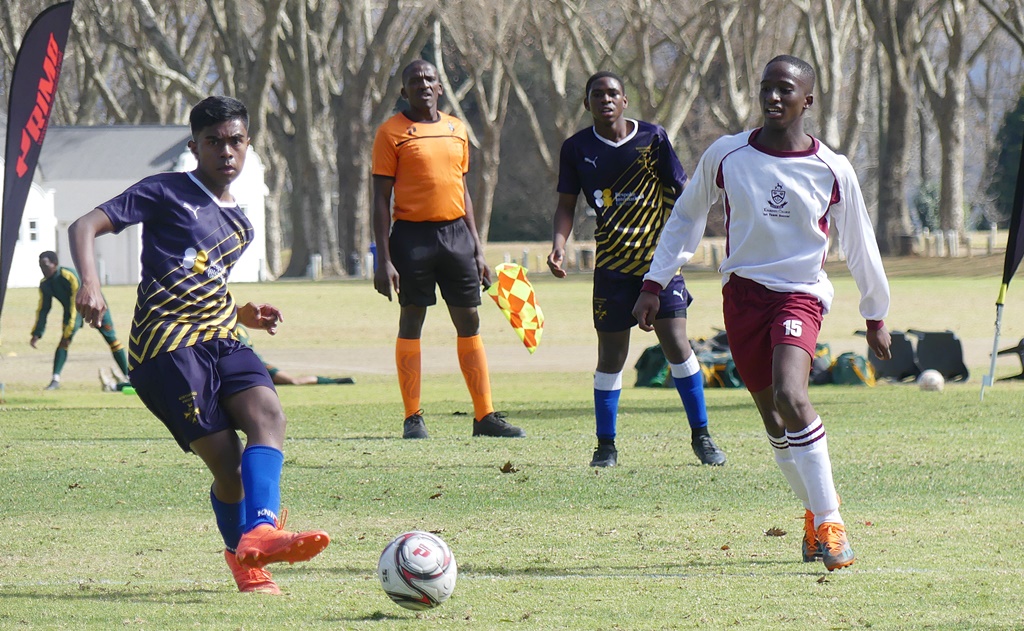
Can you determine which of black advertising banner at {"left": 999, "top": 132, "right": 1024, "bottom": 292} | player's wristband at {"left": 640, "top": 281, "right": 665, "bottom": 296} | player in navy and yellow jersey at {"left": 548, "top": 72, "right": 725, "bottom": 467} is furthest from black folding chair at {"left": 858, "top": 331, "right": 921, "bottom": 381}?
player's wristband at {"left": 640, "top": 281, "right": 665, "bottom": 296}

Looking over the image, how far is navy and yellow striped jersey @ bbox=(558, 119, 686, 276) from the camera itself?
28.1 ft

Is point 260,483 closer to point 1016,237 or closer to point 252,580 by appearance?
point 252,580

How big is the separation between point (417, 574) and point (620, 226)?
3.92 m

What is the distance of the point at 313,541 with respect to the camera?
494 cm

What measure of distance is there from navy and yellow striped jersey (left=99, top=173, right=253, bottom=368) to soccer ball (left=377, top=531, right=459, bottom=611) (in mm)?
1050

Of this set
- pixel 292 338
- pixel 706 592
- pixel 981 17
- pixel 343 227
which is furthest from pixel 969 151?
pixel 706 592

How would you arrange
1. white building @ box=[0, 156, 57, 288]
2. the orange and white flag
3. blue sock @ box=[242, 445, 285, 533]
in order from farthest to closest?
white building @ box=[0, 156, 57, 288] < the orange and white flag < blue sock @ box=[242, 445, 285, 533]

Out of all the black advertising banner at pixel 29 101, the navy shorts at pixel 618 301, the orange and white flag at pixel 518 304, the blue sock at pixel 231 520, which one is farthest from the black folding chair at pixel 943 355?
the blue sock at pixel 231 520

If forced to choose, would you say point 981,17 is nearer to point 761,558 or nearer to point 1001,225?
point 1001,225

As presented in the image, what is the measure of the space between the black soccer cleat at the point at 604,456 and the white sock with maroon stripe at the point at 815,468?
2.93 m

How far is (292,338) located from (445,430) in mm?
15943

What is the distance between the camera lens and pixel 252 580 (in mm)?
5379

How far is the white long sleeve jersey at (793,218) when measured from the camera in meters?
5.94

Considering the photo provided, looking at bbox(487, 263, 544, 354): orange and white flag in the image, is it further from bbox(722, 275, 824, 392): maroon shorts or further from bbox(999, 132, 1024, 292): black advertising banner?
bbox(722, 275, 824, 392): maroon shorts
